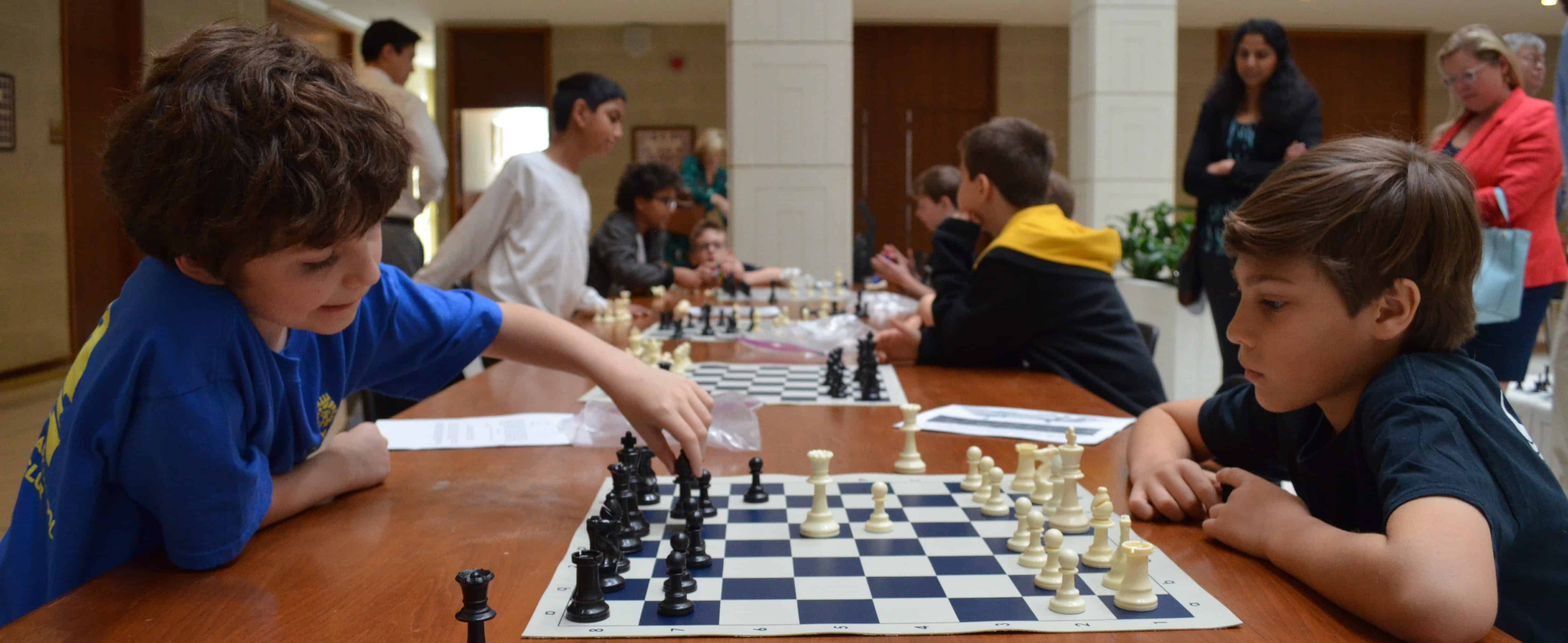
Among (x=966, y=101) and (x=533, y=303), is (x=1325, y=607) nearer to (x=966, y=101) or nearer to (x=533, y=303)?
(x=533, y=303)

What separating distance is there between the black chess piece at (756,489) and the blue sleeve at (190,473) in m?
0.54

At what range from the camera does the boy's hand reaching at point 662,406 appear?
1.35 metres

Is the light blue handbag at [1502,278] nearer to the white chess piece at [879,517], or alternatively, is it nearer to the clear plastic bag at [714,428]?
the clear plastic bag at [714,428]

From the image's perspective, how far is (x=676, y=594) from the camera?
3.16 feet

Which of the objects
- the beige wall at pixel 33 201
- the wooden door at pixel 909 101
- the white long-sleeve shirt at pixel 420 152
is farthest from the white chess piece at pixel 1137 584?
the wooden door at pixel 909 101

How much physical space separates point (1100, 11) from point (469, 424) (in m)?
5.98

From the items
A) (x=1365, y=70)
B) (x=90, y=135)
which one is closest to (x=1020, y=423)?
(x=90, y=135)

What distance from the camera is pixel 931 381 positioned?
237cm

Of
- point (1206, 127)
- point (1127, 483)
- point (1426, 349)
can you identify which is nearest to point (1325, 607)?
point (1426, 349)

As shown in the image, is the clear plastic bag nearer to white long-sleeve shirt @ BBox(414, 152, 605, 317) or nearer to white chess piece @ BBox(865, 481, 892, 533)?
white chess piece @ BBox(865, 481, 892, 533)

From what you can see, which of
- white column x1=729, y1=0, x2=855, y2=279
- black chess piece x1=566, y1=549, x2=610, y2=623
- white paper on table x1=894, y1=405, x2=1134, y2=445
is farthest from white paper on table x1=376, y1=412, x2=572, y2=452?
white column x1=729, y1=0, x2=855, y2=279

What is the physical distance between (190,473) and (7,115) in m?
2.31

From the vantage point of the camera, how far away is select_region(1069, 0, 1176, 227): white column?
693 centimetres

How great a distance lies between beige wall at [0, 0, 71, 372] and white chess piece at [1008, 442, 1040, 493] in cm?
235
